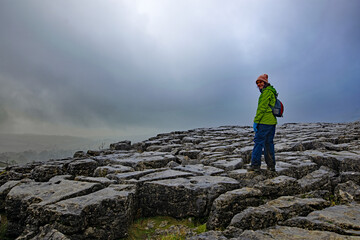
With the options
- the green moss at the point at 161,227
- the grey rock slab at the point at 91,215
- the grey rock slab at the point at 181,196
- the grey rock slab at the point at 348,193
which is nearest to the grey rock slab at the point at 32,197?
the grey rock slab at the point at 91,215

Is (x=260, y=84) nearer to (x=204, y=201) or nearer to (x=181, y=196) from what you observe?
(x=204, y=201)

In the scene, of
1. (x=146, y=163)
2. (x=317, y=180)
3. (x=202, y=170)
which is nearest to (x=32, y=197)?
(x=146, y=163)

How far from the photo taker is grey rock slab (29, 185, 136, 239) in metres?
4.80

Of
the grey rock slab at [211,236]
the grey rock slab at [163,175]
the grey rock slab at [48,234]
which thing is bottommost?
the grey rock slab at [48,234]

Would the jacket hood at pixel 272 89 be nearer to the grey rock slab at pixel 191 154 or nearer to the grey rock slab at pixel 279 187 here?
the grey rock slab at pixel 279 187

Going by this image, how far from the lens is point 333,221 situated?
413cm

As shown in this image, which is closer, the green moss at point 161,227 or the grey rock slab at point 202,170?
the green moss at point 161,227

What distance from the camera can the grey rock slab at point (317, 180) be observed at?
21.7 feet

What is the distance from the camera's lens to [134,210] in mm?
6094

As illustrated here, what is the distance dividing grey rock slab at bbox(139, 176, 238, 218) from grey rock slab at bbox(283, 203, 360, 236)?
2.06 metres

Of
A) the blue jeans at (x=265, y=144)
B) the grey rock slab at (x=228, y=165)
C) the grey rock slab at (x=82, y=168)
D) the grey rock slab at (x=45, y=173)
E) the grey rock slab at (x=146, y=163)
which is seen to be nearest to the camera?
the blue jeans at (x=265, y=144)

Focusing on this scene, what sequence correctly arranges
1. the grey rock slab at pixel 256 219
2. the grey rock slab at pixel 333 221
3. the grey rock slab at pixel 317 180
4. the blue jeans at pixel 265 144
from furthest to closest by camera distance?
the blue jeans at pixel 265 144, the grey rock slab at pixel 317 180, the grey rock slab at pixel 256 219, the grey rock slab at pixel 333 221

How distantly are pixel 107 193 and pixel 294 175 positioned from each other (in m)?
6.28

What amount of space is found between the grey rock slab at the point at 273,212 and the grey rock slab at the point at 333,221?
0.25 meters
